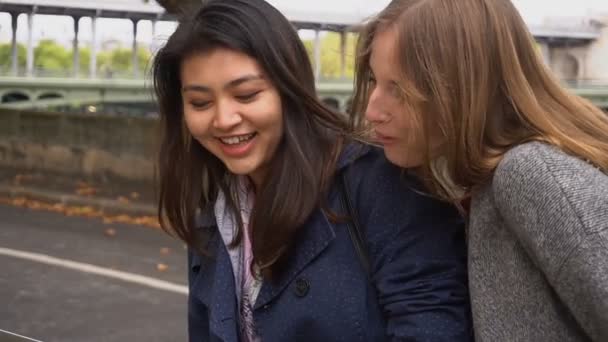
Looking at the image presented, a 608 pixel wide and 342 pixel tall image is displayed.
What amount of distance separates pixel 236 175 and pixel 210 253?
0.21 m

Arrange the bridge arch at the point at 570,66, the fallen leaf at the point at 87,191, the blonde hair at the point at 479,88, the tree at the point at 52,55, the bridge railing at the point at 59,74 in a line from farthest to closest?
the tree at the point at 52,55, the bridge arch at the point at 570,66, the bridge railing at the point at 59,74, the fallen leaf at the point at 87,191, the blonde hair at the point at 479,88

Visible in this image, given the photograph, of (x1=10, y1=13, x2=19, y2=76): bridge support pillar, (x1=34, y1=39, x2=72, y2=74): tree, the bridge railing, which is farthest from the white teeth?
Result: (x1=34, y1=39, x2=72, y2=74): tree

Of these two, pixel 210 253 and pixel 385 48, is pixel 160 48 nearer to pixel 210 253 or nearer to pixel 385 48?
pixel 210 253

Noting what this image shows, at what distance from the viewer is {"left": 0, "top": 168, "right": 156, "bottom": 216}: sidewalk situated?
33.9 feet

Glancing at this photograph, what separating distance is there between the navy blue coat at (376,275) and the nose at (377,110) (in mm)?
138

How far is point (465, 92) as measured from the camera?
151cm

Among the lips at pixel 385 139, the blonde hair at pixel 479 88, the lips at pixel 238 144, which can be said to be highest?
the blonde hair at pixel 479 88

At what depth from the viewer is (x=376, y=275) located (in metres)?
1.71

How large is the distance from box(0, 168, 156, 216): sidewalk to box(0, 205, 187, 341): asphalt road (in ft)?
1.53

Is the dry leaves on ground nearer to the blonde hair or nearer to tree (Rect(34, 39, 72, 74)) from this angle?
the blonde hair

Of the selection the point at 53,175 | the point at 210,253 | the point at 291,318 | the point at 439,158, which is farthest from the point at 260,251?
the point at 53,175

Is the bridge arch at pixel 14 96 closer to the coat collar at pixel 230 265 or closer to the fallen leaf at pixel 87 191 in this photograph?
the fallen leaf at pixel 87 191

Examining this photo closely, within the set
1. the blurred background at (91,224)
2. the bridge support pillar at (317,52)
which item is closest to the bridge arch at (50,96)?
the bridge support pillar at (317,52)

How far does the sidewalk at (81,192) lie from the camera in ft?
33.9
